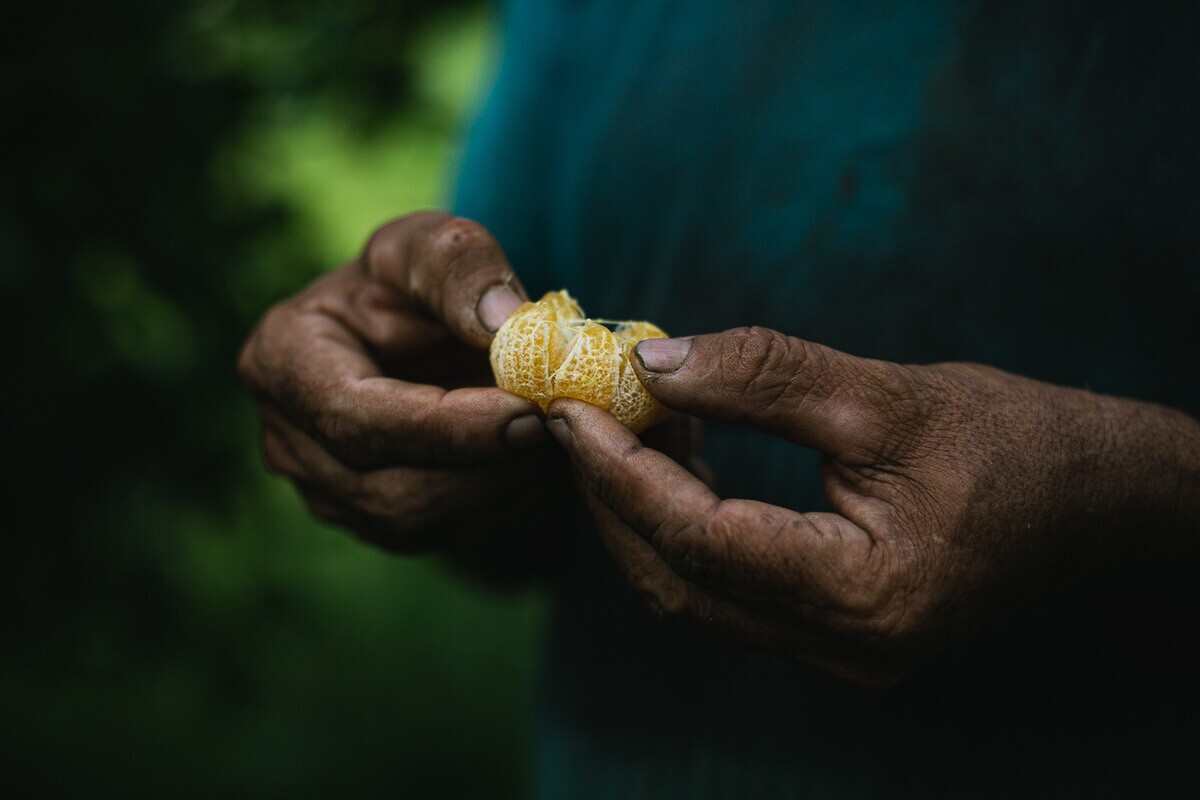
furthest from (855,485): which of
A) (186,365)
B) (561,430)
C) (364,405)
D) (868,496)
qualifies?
(186,365)

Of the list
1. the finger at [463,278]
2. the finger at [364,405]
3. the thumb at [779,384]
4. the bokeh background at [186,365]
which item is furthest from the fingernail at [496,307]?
the bokeh background at [186,365]

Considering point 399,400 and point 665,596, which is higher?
point 399,400

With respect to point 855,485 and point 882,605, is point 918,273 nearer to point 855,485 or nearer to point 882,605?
point 855,485

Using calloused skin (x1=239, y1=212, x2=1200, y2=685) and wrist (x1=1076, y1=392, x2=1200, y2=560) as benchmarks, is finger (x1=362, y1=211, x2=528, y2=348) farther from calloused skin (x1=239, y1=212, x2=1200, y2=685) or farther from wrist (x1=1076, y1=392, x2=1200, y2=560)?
wrist (x1=1076, y1=392, x2=1200, y2=560)

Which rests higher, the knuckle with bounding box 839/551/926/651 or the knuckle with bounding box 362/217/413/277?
the knuckle with bounding box 362/217/413/277

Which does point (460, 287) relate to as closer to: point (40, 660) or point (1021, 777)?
point (1021, 777)

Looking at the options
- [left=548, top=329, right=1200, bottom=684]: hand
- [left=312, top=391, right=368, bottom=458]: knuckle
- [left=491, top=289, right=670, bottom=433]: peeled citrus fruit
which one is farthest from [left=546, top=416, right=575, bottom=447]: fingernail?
[left=312, top=391, right=368, bottom=458]: knuckle
